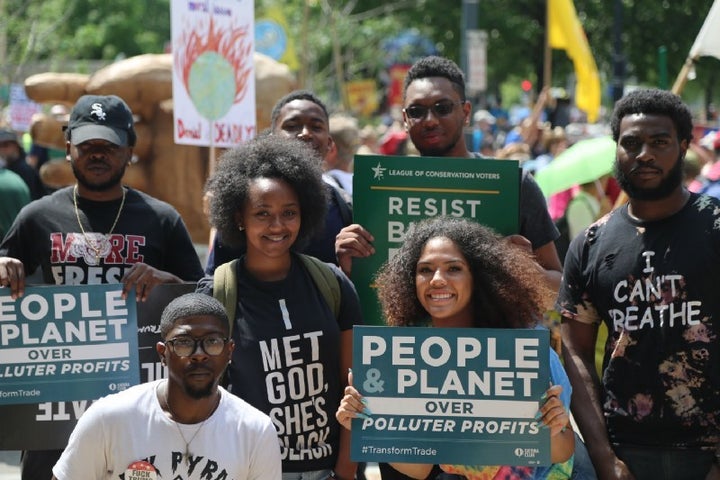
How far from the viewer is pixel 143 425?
11.6 ft

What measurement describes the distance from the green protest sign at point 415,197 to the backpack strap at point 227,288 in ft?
2.24

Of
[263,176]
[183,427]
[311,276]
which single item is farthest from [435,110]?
[183,427]

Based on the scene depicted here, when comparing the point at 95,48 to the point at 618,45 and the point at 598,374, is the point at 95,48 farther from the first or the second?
the point at 598,374

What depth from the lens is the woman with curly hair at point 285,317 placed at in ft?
13.0

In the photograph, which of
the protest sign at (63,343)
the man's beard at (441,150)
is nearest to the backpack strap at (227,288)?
the protest sign at (63,343)

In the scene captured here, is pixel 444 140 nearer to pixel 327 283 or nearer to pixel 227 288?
pixel 327 283

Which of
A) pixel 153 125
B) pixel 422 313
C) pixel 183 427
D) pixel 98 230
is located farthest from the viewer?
pixel 153 125

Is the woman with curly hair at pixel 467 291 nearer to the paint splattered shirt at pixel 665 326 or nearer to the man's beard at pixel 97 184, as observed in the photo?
the paint splattered shirt at pixel 665 326

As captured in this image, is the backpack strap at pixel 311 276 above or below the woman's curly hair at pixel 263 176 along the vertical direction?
below

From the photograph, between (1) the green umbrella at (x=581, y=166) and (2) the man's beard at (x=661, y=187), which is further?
(1) the green umbrella at (x=581, y=166)

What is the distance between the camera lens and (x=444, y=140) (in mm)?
4785

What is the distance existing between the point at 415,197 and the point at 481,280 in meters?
0.83

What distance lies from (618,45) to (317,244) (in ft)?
62.6

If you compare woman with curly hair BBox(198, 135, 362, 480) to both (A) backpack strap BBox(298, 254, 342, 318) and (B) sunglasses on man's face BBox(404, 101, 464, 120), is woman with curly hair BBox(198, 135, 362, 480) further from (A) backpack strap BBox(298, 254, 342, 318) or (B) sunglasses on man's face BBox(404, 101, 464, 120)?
(B) sunglasses on man's face BBox(404, 101, 464, 120)
